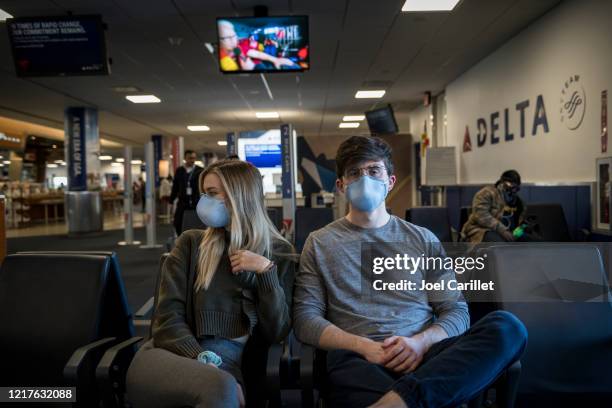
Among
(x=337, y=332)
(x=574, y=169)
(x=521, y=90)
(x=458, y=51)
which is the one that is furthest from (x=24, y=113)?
(x=337, y=332)

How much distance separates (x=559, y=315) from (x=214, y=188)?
1.33 metres

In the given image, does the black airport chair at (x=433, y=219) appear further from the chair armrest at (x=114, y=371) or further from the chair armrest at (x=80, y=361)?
the chair armrest at (x=80, y=361)

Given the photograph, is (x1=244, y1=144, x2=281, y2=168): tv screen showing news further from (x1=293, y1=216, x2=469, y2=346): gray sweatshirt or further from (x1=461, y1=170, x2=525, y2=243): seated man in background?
(x1=293, y1=216, x2=469, y2=346): gray sweatshirt

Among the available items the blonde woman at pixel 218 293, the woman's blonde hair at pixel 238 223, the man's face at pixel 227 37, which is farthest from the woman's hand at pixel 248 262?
the man's face at pixel 227 37

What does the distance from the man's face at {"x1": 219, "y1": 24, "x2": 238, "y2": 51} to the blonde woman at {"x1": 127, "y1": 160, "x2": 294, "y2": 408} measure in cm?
387

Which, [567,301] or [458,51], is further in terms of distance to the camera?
[458,51]

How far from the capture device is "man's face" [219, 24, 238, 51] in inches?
218

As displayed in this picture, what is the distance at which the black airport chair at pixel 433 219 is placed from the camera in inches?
182

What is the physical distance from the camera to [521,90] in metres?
6.93

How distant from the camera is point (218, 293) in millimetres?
1867

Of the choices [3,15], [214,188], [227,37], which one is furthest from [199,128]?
[214,188]

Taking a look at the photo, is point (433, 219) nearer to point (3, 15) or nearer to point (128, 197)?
point (3, 15)

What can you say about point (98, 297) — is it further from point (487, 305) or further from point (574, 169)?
point (574, 169)

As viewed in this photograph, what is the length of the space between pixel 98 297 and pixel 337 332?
87 cm
